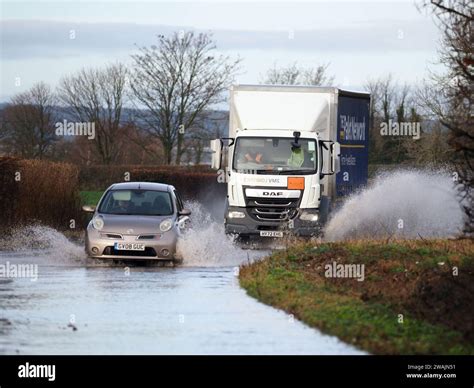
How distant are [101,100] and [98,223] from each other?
55293 mm

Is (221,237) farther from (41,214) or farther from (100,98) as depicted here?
(100,98)

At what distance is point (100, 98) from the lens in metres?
77.5

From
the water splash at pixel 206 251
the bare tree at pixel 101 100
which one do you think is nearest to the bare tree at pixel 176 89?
the bare tree at pixel 101 100

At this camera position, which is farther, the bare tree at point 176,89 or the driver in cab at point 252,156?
the bare tree at point 176,89

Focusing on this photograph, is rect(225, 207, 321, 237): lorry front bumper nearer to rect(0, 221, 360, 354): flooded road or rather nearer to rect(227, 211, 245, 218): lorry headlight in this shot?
rect(227, 211, 245, 218): lorry headlight

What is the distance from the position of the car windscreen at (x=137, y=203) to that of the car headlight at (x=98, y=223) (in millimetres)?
506

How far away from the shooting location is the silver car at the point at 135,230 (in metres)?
22.4

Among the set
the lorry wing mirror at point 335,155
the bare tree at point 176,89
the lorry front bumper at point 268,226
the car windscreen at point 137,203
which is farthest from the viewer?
the bare tree at point 176,89

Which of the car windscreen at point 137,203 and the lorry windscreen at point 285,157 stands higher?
the lorry windscreen at point 285,157

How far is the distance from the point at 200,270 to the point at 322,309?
6.77 meters

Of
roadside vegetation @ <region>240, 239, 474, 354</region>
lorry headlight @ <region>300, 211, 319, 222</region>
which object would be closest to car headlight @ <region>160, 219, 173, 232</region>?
roadside vegetation @ <region>240, 239, 474, 354</region>

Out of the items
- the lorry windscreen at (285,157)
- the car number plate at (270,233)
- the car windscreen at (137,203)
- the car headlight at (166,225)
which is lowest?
the car number plate at (270,233)

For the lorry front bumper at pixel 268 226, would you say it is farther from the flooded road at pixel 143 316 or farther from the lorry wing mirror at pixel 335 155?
the flooded road at pixel 143 316
